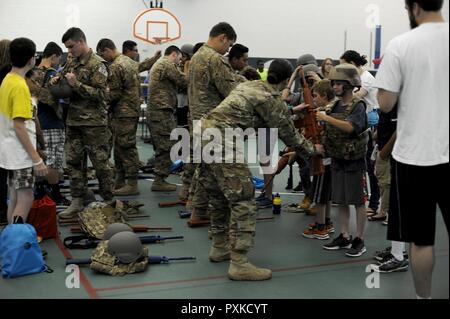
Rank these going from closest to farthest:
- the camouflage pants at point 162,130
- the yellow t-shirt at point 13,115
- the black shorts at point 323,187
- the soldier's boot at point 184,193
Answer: the yellow t-shirt at point 13,115
the black shorts at point 323,187
the soldier's boot at point 184,193
the camouflage pants at point 162,130

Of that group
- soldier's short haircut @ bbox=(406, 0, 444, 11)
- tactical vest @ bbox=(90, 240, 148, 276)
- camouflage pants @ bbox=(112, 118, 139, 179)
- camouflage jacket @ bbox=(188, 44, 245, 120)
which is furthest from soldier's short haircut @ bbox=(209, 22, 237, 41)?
soldier's short haircut @ bbox=(406, 0, 444, 11)

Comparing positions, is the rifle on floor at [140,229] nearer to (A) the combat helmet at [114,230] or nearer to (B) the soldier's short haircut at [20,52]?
(A) the combat helmet at [114,230]

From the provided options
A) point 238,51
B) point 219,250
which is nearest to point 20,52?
point 219,250

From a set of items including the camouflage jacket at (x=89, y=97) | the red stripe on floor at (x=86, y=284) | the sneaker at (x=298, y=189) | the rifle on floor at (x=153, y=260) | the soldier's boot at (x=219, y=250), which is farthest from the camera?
the sneaker at (x=298, y=189)

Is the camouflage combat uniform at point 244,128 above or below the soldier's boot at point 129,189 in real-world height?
above

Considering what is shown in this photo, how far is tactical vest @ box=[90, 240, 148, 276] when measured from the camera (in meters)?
4.29

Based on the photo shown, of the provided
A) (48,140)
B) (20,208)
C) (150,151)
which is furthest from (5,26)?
(20,208)

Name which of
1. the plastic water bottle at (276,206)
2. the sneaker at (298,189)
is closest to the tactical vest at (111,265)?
the plastic water bottle at (276,206)

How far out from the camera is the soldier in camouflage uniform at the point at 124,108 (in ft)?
22.8

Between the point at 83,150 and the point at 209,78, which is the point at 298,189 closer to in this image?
the point at 209,78

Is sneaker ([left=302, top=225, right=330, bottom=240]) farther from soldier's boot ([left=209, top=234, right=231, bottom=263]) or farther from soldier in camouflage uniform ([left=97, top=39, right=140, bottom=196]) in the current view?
soldier in camouflage uniform ([left=97, top=39, right=140, bottom=196])

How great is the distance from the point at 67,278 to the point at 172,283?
824 millimetres

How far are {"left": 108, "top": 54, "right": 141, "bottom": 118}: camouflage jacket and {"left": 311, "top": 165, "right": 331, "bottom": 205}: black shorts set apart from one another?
2.89 m

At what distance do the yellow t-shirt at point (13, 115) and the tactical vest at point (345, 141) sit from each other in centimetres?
253
